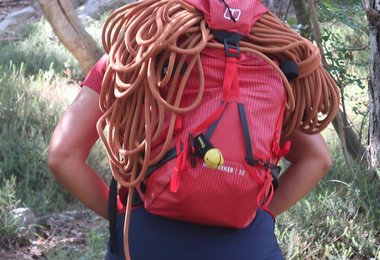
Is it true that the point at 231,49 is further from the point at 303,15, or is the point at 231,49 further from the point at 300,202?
the point at 303,15

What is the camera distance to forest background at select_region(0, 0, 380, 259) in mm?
4645

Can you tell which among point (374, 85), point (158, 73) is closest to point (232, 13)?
point (158, 73)

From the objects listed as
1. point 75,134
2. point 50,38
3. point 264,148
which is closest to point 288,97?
point 264,148

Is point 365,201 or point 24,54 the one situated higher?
point 365,201

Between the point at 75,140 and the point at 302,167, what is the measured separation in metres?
0.76

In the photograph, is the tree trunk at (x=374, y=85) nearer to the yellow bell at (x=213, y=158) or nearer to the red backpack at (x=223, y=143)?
the red backpack at (x=223, y=143)

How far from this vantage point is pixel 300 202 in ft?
16.2

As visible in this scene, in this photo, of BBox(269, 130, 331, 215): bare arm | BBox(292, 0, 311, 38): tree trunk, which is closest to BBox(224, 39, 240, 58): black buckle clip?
BBox(269, 130, 331, 215): bare arm

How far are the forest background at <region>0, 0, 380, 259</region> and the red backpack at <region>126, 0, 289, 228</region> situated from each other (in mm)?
2213

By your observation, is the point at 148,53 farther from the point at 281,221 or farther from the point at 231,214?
the point at 281,221

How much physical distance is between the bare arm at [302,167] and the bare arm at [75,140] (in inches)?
25.4

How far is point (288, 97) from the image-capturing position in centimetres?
230

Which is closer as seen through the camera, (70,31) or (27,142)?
(70,31)

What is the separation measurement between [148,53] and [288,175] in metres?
0.79
